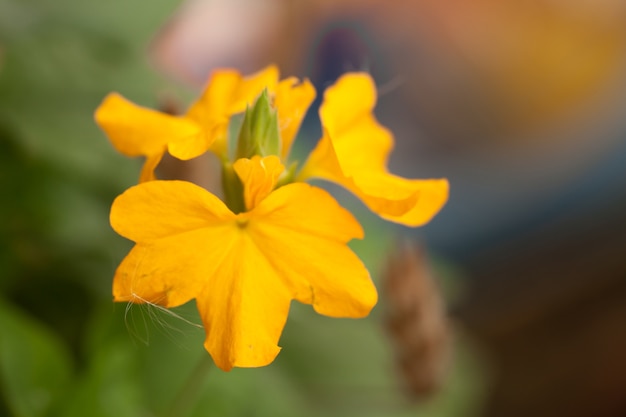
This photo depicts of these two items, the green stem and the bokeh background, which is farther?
the bokeh background

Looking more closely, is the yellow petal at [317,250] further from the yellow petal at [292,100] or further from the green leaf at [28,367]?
the green leaf at [28,367]

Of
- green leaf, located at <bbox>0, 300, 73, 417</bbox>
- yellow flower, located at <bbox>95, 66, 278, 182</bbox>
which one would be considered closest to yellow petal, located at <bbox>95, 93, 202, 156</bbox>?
yellow flower, located at <bbox>95, 66, 278, 182</bbox>

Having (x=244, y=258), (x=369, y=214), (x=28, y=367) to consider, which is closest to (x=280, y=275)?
(x=244, y=258)

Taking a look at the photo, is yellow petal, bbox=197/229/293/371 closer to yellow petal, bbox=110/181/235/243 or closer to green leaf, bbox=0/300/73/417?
yellow petal, bbox=110/181/235/243

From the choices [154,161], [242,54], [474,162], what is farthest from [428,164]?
[154,161]

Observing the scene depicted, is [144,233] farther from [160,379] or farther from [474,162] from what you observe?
[474,162]

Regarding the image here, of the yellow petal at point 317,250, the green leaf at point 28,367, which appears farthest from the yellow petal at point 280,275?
the green leaf at point 28,367

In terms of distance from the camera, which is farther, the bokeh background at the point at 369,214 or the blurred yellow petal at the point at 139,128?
the bokeh background at the point at 369,214

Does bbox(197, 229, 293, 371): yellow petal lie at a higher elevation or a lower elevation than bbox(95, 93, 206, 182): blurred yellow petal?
lower
